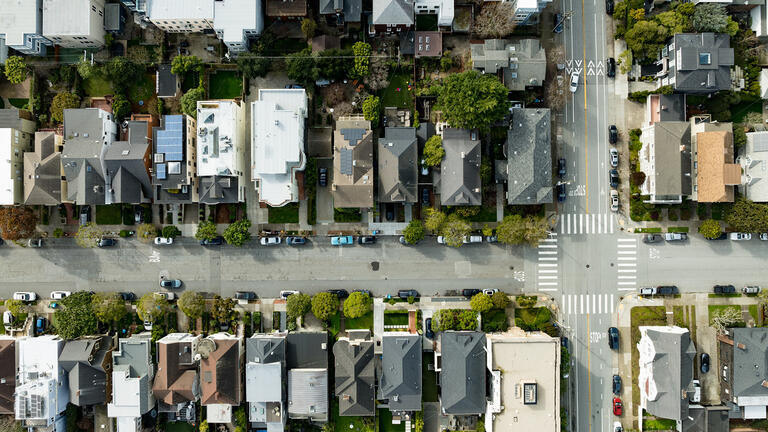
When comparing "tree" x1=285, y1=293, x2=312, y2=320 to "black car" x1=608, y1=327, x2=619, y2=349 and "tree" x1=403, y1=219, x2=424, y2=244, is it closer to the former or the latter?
"tree" x1=403, y1=219, x2=424, y2=244

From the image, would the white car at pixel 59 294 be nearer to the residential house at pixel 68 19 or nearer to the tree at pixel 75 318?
the tree at pixel 75 318

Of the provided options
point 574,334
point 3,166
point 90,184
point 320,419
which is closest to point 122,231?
point 90,184

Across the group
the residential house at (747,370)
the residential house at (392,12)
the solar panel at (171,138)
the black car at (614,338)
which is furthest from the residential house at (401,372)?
the residential house at (747,370)

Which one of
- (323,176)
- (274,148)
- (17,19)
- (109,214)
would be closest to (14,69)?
(17,19)

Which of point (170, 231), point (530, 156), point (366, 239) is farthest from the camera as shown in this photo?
point (366, 239)

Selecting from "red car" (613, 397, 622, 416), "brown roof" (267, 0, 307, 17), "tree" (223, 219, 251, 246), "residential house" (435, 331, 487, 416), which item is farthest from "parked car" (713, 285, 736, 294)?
"brown roof" (267, 0, 307, 17)

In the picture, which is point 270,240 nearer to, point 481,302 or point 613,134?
point 481,302
